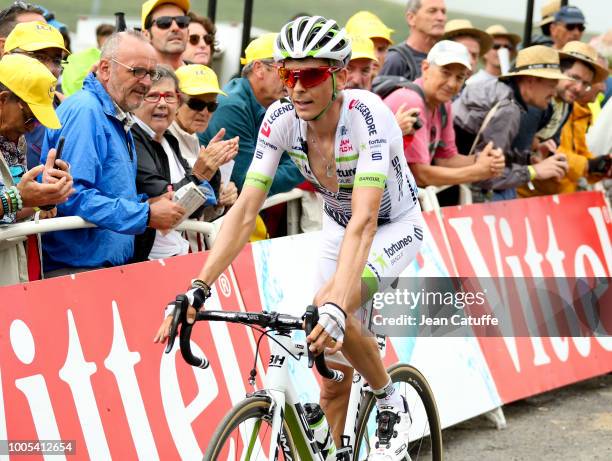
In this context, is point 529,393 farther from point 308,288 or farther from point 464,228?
point 308,288

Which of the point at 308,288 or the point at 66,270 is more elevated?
the point at 66,270

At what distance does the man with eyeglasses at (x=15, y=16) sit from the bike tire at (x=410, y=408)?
2961 mm

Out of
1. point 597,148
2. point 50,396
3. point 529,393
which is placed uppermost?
point 50,396

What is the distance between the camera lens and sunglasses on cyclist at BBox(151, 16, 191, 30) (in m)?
7.65

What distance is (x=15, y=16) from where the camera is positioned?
21.9 feet

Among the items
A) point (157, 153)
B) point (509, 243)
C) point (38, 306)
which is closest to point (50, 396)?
point (38, 306)

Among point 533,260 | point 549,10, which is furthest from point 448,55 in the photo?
point 549,10

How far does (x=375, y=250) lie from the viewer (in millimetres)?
5066

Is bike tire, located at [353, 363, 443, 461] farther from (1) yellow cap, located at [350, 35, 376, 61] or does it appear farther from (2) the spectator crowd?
(1) yellow cap, located at [350, 35, 376, 61]

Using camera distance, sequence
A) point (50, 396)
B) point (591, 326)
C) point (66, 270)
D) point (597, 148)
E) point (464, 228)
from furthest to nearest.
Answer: point (597, 148) < point (591, 326) < point (464, 228) < point (66, 270) < point (50, 396)

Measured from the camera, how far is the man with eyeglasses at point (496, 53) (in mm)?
10882

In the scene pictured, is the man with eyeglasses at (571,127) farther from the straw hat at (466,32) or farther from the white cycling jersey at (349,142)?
the white cycling jersey at (349,142)

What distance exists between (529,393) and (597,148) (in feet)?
11.2

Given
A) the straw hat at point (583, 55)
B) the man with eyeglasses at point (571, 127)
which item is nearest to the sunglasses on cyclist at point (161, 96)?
the man with eyeglasses at point (571, 127)
